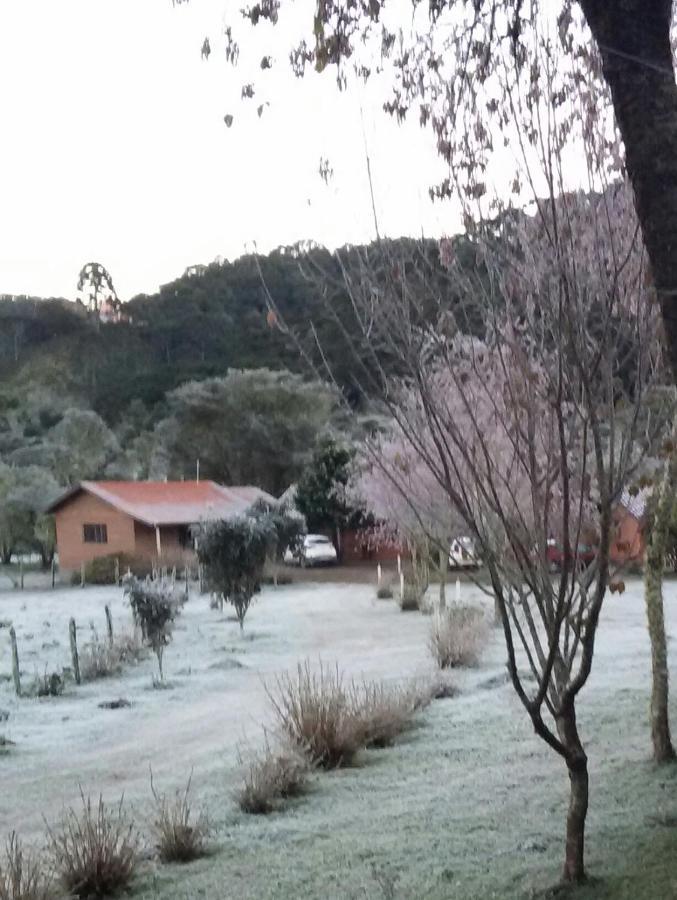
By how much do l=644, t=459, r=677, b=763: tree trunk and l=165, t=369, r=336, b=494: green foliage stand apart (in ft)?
116

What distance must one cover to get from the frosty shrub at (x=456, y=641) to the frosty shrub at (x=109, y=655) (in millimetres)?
4514

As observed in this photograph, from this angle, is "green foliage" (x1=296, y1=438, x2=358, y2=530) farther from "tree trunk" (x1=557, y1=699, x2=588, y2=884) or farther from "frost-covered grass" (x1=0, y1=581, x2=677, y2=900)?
"tree trunk" (x1=557, y1=699, x2=588, y2=884)

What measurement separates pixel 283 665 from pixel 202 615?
8007mm

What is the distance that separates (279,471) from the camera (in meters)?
44.8

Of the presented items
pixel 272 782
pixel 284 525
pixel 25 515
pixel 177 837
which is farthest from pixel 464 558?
pixel 25 515

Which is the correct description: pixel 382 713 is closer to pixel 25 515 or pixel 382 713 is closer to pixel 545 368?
pixel 545 368

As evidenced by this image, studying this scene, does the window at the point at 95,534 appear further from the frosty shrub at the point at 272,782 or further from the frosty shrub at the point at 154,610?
the frosty shrub at the point at 272,782

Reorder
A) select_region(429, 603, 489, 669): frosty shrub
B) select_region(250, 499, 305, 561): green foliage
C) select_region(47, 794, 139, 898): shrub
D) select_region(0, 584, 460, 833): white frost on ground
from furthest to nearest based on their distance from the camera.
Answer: select_region(250, 499, 305, 561): green foliage → select_region(429, 603, 489, 669): frosty shrub → select_region(0, 584, 460, 833): white frost on ground → select_region(47, 794, 139, 898): shrub

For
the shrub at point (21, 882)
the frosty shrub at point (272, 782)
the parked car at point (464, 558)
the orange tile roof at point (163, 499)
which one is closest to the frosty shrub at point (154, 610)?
the frosty shrub at point (272, 782)

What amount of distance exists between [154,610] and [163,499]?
19317 mm

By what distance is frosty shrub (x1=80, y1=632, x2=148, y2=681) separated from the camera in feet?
48.8

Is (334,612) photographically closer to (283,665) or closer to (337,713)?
(283,665)

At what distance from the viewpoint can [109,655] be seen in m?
15.4

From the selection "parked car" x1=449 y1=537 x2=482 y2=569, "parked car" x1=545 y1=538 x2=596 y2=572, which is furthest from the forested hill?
"parked car" x1=545 y1=538 x2=596 y2=572
